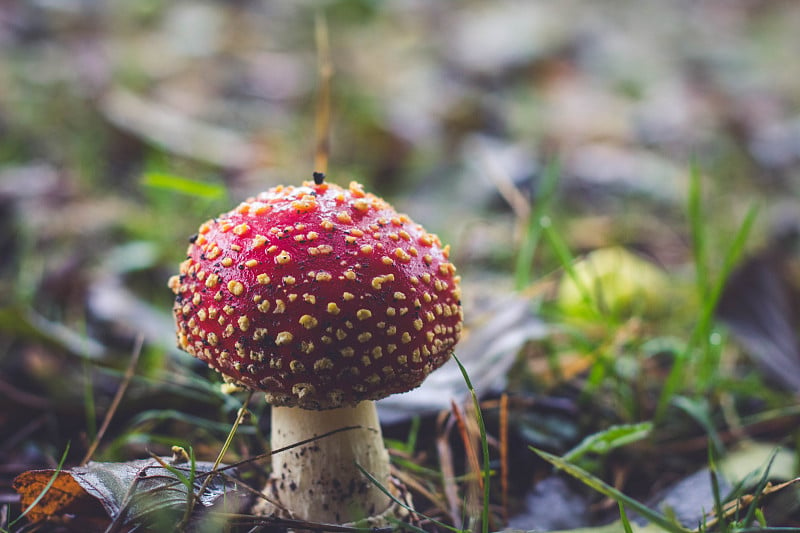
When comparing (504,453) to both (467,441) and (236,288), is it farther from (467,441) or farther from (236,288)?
(236,288)

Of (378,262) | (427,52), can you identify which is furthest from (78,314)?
(427,52)

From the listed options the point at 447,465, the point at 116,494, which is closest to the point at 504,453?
the point at 447,465

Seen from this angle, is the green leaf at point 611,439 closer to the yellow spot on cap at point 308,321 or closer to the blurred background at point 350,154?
the blurred background at point 350,154

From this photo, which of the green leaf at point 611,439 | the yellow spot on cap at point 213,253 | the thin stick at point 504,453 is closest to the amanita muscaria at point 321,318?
the yellow spot on cap at point 213,253

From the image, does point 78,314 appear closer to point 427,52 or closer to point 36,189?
point 36,189

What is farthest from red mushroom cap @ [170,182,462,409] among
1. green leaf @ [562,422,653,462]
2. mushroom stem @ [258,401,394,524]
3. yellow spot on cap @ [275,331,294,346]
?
green leaf @ [562,422,653,462]
